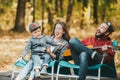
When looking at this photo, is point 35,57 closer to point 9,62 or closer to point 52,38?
point 52,38

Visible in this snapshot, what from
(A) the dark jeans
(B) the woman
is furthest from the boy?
(A) the dark jeans

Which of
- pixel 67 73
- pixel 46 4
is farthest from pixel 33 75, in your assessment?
pixel 46 4

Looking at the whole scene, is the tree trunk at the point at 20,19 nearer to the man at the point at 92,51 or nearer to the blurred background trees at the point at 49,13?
the blurred background trees at the point at 49,13

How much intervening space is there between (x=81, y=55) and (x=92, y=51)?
0.62 ft

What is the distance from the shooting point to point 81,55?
738cm

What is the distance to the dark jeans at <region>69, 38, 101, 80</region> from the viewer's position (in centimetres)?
727

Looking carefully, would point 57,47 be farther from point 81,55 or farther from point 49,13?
point 49,13

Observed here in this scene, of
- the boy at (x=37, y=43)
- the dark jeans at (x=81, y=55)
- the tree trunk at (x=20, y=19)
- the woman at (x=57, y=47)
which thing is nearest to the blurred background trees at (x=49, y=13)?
the tree trunk at (x=20, y=19)

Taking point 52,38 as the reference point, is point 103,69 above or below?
below

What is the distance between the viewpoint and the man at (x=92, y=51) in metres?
7.32

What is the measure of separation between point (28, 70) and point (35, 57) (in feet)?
0.83

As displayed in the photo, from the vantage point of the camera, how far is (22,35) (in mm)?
21703

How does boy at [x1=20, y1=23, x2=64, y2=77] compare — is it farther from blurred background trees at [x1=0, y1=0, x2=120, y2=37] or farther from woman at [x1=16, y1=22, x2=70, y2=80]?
blurred background trees at [x1=0, y1=0, x2=120, y2=37]

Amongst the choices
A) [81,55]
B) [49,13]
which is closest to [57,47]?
[81,55]
